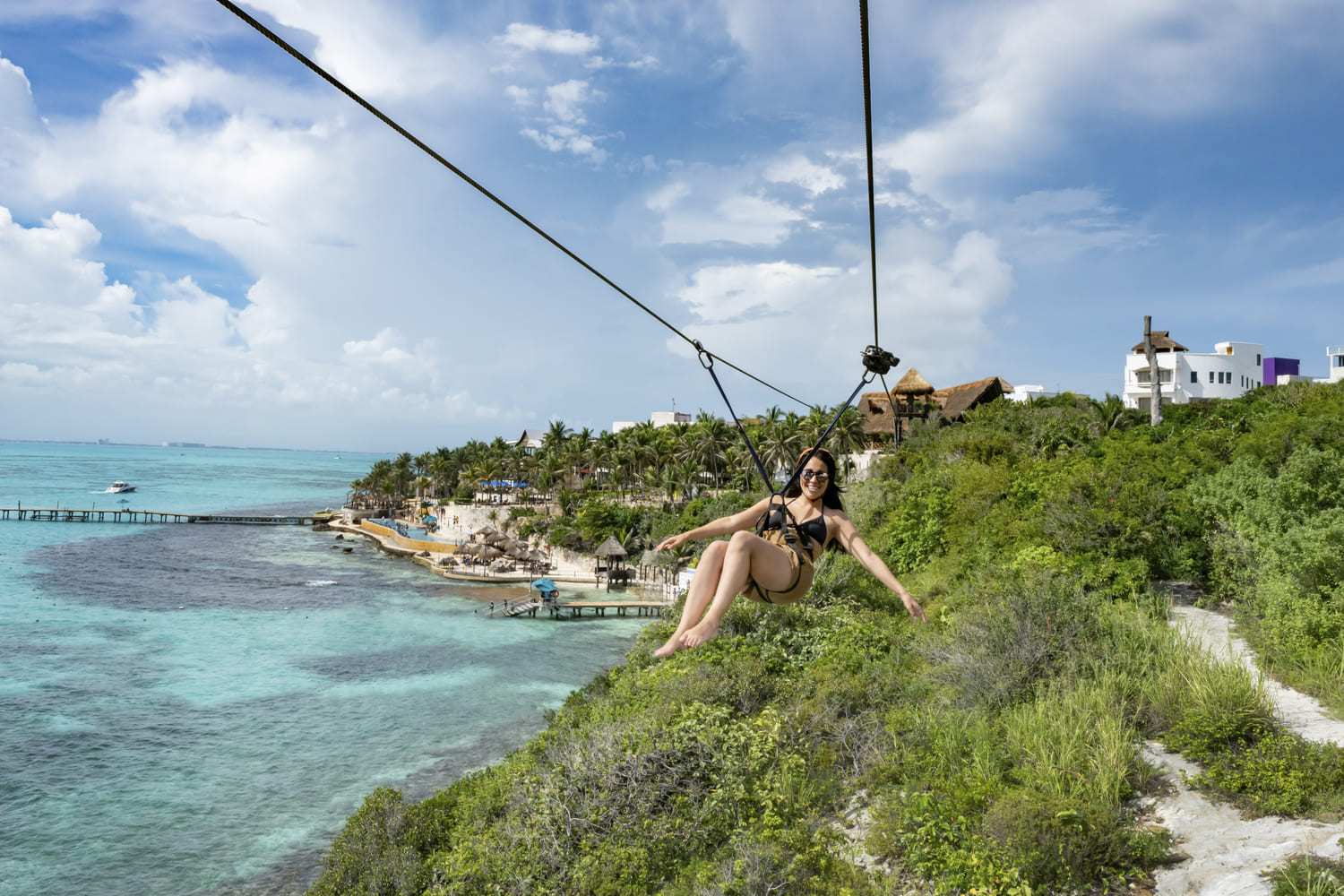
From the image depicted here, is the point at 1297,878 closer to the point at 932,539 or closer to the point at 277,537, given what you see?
the point at 932,539

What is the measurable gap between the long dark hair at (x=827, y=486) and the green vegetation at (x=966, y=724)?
167 inches

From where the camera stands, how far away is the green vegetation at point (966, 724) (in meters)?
7.64

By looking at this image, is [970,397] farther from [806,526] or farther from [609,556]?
[806,526]

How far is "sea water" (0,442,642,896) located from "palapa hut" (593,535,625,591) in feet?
23.4

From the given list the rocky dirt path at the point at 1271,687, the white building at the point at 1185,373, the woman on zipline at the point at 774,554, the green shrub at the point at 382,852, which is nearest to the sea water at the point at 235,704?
the green shrub at the point at 382,852

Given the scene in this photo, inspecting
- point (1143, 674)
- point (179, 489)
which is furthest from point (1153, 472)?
point (179, 489)

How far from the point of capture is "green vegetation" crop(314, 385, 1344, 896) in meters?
7.64

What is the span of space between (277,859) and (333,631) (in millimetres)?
25486

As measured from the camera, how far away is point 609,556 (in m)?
53.3

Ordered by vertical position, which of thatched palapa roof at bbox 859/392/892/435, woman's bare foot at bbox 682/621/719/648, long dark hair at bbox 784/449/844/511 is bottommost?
woman's bare foot at bbox 682/621/719/648

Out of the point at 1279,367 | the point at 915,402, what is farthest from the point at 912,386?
the point at 1279,367

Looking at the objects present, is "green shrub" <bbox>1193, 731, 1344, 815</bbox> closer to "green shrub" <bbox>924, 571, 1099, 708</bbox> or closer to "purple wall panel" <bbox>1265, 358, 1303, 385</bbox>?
"green shrub" <bbox>924, 571, 1099, 708</bbox>

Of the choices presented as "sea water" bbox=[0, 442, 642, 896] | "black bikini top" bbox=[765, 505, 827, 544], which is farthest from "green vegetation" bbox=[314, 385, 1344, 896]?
"sea water" bbox=[0, 442, 642, 896]

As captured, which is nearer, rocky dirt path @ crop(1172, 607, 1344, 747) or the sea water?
rocky dirt path @ crop(1172, 607, 1344, 747)
